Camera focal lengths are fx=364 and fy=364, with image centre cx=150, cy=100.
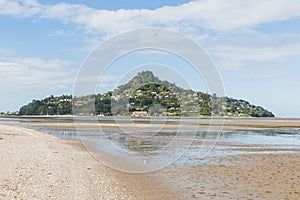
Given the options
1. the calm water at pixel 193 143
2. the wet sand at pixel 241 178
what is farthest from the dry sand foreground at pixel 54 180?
the calm water at pixel 193 143

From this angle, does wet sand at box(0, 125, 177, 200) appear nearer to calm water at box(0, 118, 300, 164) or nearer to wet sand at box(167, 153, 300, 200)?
wet sand at box(167, 153, 300, 200)

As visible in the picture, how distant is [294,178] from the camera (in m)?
17.7

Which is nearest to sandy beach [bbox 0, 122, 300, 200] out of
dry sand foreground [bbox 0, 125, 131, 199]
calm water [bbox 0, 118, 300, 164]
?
dry sand foreground [bbox 0, 125, 131, 199]

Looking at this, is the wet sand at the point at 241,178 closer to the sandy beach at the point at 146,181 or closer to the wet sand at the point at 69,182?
the sandy beach at the point at 146,181

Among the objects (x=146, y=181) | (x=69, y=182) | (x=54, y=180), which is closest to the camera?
(x=69, y=182)

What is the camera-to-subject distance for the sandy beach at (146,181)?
13539mm

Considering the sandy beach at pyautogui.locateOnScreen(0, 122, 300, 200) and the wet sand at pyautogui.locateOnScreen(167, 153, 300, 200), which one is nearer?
the sandy beach at pyautogui.locateOnScreen(0, 122, 300, 200)

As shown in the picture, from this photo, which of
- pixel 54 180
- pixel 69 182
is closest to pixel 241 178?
pixel 69 182

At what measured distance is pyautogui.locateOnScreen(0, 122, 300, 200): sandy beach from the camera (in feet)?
44.4

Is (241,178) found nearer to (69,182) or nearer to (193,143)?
(69,182)

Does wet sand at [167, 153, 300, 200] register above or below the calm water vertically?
below

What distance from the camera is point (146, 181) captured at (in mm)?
16906

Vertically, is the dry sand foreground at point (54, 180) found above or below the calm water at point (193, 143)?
below

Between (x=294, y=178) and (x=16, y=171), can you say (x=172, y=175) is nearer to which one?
(x=294, y=178)
